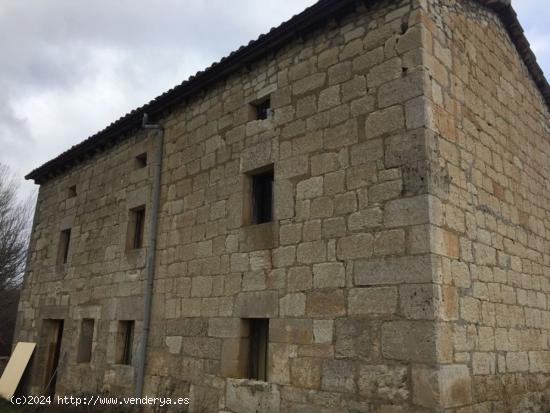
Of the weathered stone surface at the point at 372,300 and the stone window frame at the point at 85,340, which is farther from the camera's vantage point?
the stone window frame at the point at 85,340

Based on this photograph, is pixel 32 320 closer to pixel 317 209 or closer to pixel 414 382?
pixel 317 209

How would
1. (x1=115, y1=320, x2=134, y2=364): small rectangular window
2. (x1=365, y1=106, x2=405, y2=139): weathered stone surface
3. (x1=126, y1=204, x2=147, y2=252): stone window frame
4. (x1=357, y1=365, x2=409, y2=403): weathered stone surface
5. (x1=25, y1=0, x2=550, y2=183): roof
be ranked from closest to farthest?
1. (x1=357, y1=365, x2=409, y2=403): weathered stone surface
2. (x1=365, y1=106, x2=405, y2=139): weathered stone surface
3. (x1=25, y1=0, x2=550, y2=183): roof
4. (x1=115, y1=320, x2=134, y2=364): small rectangular window
5. (x1=126, y1=204, x2=147, y2=252): stone window frame

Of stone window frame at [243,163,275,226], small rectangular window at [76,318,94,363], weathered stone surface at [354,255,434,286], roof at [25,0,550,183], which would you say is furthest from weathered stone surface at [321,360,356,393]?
small rectangular window at [76,318,94,363]

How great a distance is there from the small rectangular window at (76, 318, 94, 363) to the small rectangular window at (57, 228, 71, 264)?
75.0 inches

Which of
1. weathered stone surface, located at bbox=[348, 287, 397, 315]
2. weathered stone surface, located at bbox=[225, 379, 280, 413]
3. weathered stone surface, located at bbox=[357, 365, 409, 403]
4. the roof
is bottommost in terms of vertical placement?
weathered stone surface, located at bbox=[225, 379, 280, 413]

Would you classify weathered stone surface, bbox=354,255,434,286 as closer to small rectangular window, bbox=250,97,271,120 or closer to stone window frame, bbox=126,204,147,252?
small rectangular window, bbox=250,97,271,120

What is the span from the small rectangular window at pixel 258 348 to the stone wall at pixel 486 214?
216cm

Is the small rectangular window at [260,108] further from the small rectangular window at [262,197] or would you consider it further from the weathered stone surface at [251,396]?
the weathered stone surface at [251,396]

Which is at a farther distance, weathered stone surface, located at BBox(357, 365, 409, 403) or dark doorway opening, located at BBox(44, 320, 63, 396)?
dark doorway opening, located at BBox(44, 320, 63, 396)

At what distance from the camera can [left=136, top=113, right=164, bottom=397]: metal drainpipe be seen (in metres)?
6.73

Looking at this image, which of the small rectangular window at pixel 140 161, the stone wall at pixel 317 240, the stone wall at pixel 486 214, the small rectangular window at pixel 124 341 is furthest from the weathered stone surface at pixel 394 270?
the small rectangular window at pixel 140 161

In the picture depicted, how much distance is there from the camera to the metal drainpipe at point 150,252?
673cm

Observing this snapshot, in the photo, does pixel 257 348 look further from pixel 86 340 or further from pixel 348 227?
pixel 86 340

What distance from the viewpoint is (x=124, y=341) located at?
7457 mm
